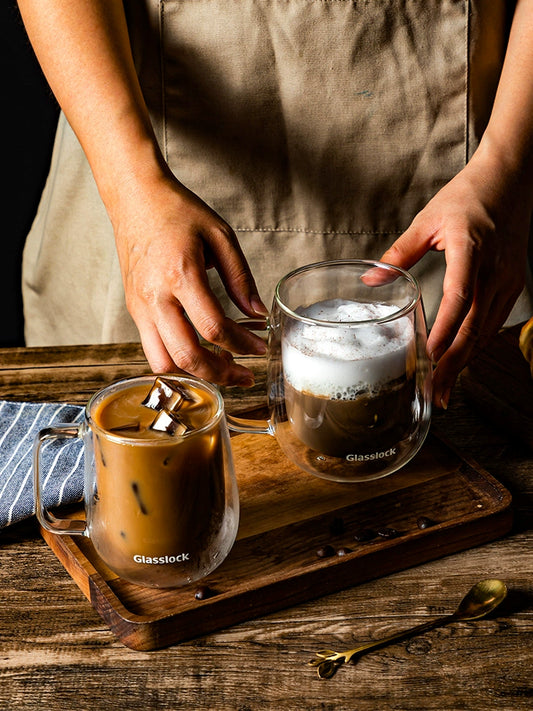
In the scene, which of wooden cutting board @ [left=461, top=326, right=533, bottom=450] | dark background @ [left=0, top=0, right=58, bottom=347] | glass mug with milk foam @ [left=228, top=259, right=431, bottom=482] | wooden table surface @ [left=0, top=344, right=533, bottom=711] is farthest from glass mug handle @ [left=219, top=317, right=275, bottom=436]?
dark background @ [left=0, top=0, right=58, bottom=347]

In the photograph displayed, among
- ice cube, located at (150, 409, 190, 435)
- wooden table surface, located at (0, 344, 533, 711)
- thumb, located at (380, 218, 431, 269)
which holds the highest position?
thumb, located at (380, 218, 431, 269)

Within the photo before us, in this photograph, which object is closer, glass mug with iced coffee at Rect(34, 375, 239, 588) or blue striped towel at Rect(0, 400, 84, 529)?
glass mug with iced coffee at Rect(34, 375, 239, 588)

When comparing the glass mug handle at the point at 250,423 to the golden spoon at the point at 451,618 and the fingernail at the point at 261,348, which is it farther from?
the golden spoon at the point at 451,618

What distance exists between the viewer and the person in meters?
0.91

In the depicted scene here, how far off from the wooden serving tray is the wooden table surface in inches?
0.6

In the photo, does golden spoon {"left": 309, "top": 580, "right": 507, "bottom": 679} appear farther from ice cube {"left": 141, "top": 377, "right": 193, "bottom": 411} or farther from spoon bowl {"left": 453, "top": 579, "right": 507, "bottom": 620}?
ice cube {"left": 141, "top": 377, "right": 193, "bottom": 411}

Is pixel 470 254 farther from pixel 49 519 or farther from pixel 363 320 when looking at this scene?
pixel 49 519

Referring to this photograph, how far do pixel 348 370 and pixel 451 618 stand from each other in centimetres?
26

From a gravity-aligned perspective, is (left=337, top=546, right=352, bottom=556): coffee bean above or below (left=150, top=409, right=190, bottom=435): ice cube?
below

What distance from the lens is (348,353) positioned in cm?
81

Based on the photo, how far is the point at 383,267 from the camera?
3.05ft

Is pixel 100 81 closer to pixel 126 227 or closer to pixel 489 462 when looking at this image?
pixel 126 227

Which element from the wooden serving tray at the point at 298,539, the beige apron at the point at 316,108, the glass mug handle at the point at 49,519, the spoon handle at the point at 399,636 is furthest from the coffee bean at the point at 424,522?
the beige apron at the point at 316,108

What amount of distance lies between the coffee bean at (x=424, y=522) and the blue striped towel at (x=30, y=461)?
1.23 ft
